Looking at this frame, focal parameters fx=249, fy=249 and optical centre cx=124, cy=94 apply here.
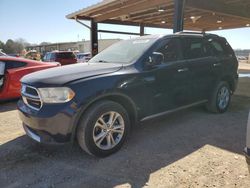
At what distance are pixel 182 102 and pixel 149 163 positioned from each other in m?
1.64

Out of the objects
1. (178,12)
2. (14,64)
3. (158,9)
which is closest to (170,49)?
(178,12)

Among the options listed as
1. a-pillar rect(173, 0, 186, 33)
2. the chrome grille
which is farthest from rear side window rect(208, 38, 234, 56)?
the chrome grille

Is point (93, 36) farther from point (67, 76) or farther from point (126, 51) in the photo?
point (67, 76)

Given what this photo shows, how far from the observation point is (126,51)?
4465mm

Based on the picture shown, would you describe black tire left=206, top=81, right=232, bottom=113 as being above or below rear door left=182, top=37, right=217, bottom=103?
below

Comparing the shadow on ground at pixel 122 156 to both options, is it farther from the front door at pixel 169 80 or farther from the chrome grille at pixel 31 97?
the chrome grille at pixel 31 97

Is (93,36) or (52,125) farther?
(93,36)

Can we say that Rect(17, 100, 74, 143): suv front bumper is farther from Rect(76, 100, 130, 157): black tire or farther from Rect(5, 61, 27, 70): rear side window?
Rect(5, 61, 27, 70): rear side window

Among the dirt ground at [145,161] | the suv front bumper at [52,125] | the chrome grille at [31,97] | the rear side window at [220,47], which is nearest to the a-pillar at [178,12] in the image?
the rear side window at [220,47]

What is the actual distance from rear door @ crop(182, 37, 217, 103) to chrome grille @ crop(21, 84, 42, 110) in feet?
8.98

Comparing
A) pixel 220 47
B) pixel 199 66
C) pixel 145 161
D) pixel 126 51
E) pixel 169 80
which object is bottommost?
pixel 145 161

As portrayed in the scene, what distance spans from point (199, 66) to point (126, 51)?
150 cm

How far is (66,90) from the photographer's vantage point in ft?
10.4

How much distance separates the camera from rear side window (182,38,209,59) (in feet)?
15.7
